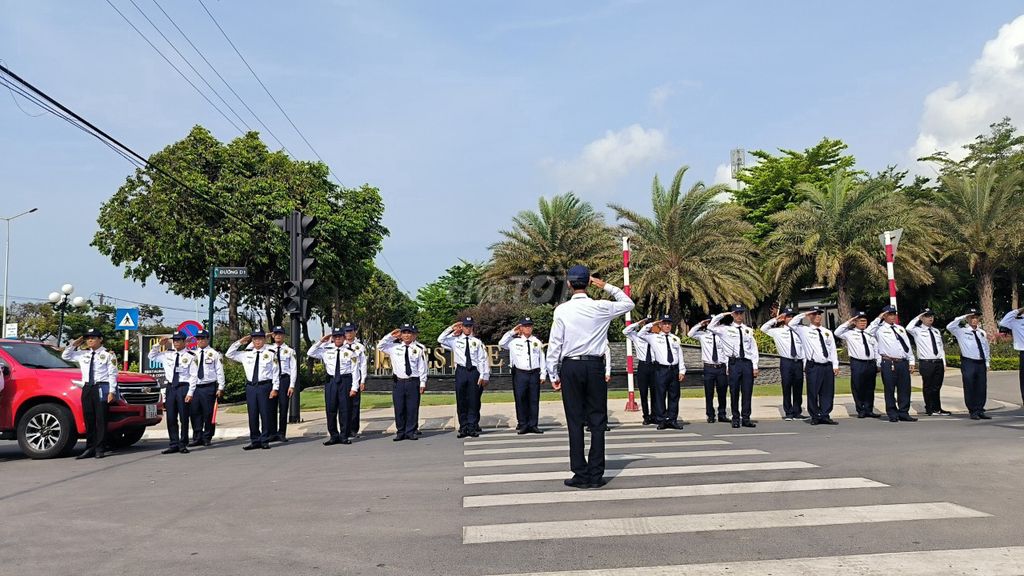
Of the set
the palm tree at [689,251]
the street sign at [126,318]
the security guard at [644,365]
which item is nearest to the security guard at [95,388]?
the street sign at [126,318]

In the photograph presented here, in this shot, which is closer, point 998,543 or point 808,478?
point 998,543

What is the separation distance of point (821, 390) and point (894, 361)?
1709 mm

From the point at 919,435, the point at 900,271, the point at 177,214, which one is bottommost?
the point at 919,435

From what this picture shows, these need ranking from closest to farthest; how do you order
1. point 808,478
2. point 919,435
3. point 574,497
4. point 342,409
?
point 574,497
point 808,478
point 919,435
point 342,409

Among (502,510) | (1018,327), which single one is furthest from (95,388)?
(1018,327)

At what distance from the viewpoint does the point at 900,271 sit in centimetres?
3144

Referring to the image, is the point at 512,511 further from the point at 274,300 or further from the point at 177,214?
the point at 274,300

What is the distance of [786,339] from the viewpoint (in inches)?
531

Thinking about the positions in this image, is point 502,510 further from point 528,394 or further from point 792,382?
point 792,382

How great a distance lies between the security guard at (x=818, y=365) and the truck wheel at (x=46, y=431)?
38.3 ft

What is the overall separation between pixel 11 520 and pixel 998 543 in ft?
24.9

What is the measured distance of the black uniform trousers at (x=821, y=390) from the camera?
507 inches

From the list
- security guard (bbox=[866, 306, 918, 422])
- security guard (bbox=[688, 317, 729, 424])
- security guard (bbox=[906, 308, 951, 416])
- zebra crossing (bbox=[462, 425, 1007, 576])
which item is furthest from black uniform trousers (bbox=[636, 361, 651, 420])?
security guard (bbox=[906, 308, 951, 416])

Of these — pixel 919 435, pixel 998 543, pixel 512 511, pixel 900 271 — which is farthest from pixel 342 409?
pixel 900 271
